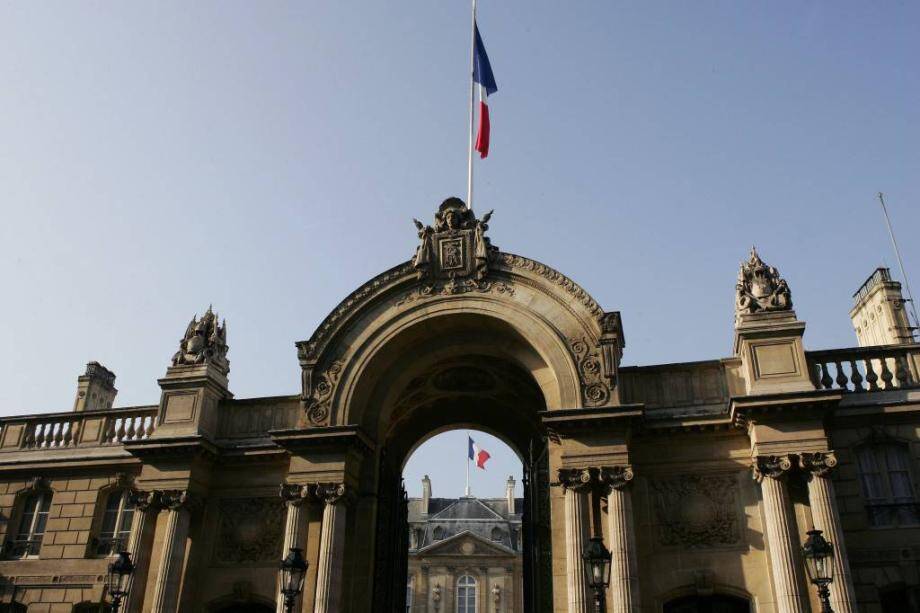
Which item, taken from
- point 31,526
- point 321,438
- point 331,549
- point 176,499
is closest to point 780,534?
point 331,549

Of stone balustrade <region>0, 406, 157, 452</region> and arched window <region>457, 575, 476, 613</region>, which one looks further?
arched window <region>457, 575, 476, 613</region>

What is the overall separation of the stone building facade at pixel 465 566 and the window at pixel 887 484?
51.0m

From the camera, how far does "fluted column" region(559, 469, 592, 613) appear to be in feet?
63.6

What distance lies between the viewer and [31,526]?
25.9 metres

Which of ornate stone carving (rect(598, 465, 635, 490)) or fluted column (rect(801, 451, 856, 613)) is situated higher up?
ornate stone carving (rect(598, 465, 635, 490))

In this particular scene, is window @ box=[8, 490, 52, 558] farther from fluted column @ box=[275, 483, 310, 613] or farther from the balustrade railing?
the balustrade railing

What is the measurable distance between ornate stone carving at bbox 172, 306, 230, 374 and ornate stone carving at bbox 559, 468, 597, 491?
1204 centimetres

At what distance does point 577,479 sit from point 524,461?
7.15 metres

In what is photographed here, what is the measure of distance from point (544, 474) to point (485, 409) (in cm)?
610

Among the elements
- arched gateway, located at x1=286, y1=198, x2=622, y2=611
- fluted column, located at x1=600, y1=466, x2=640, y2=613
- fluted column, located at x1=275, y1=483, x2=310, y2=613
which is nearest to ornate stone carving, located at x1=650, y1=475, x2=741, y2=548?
fluted column, located at x1=600, y1=466, x2=640, y2=613

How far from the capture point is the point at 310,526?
2227cm

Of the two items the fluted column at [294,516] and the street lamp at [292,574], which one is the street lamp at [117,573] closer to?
the street lamp at [292,574]

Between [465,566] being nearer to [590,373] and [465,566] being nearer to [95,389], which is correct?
[95,389]

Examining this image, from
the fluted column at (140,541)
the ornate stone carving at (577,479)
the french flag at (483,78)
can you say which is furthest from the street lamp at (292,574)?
the french flag at (483,78)
